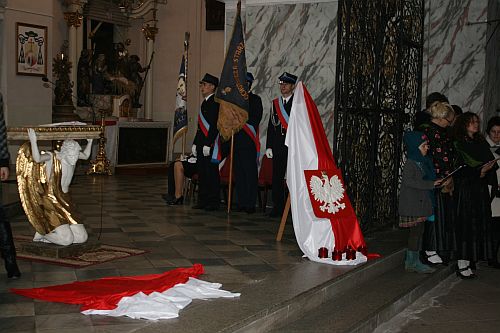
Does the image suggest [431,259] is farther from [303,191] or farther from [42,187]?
[42,187]

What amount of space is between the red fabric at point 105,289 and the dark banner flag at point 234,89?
3728mm

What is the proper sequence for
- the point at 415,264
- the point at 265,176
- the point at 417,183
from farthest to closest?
the point at 265,176
the point at 415,264
the point at 417,183

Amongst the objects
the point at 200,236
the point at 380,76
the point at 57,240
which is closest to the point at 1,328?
the point at 57,240

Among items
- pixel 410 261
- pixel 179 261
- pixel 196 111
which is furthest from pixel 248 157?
pixel 196 111

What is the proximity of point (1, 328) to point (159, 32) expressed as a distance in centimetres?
1600

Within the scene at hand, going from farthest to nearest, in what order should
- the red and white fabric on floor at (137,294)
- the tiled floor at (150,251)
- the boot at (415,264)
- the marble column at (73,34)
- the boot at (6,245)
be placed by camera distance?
the marble column at (73,34) → the boot at (415,264) → the boot at (6,245) → the red and white fabric on floor at (137,294) → the tiled floor at (150,251)

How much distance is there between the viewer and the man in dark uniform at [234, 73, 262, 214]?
9.18 metres

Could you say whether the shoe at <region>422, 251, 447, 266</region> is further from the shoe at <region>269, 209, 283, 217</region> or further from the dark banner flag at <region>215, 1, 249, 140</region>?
the dark banner flag at <region>215, 1, 249, 140</region>

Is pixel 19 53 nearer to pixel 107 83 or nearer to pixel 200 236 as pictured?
pixel 107 83

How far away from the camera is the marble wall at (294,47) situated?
9.92 metres

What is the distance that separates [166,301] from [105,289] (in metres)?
0.50

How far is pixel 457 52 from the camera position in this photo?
9.60 metres

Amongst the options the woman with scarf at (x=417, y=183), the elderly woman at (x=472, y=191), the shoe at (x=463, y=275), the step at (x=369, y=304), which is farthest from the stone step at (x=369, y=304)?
the woman with scarf at (x=417, y=183)

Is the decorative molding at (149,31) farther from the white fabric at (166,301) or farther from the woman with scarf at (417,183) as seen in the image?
the white fabric at (166,301)
